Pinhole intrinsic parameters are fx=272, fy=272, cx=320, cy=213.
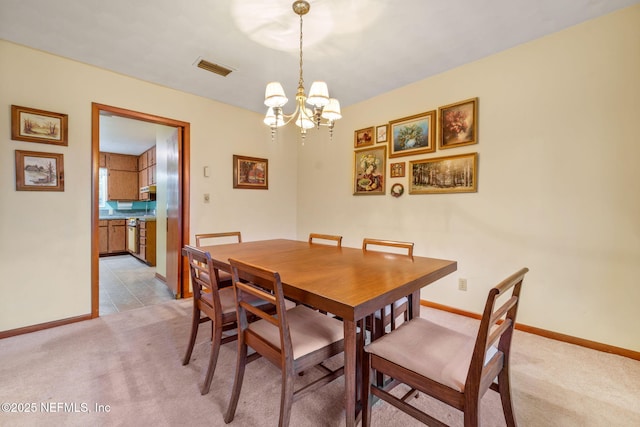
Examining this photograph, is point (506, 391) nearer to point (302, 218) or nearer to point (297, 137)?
point (302, 218)

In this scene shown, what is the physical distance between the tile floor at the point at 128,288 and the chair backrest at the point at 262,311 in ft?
7.65

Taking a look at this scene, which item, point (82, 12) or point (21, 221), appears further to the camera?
point (21, 221)

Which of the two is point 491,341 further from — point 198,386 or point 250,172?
point 250,172

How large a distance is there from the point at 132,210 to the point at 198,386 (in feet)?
22.4

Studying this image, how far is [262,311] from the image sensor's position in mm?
1354

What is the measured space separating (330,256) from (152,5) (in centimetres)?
217

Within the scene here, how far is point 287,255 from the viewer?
1976 mm

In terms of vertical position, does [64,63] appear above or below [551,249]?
above

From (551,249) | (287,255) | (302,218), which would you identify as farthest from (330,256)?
(302,218)

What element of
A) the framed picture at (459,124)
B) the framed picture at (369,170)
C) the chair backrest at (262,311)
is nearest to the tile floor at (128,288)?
the chair backrest at (262,311)

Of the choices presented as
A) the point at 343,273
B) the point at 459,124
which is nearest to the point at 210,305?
the point at 343,273

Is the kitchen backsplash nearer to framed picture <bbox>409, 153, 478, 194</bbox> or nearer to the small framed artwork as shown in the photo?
the small framed artwork

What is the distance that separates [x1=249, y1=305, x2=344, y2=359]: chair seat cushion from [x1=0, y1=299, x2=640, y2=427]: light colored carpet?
0.46m

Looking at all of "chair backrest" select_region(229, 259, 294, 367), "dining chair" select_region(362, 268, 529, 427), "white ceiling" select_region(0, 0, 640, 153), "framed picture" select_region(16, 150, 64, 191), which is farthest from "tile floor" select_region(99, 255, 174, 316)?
"dining chair" select_region(362, 268, 529, 427)
